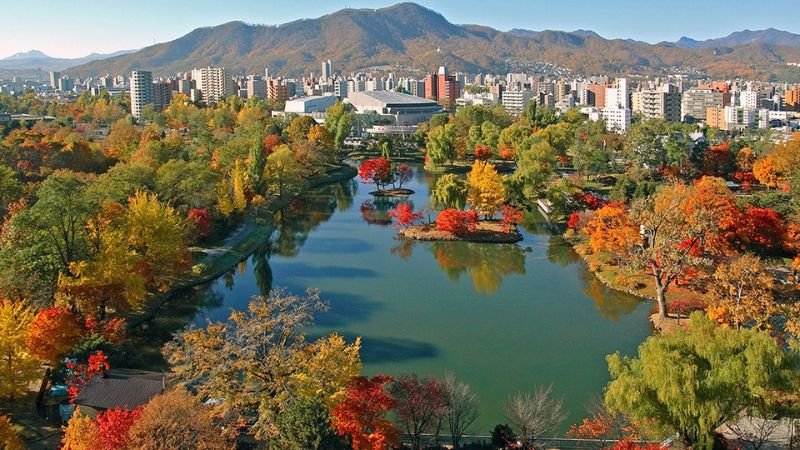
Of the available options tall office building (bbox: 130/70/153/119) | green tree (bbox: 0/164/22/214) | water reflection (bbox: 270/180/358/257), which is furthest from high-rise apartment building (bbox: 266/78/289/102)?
green tree (bbox: 0/164/22/214)

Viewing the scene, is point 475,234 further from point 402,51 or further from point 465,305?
point 402,51

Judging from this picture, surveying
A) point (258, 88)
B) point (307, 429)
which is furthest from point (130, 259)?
point (258, 88)

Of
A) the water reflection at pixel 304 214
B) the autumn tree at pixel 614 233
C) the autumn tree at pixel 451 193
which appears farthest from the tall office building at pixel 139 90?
the autumn tree at pixel 614 233

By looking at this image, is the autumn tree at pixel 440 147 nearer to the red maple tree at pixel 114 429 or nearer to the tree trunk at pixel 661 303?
the tree trunk at pixel 661 303

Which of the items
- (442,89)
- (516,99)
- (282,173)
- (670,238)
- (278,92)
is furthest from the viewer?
(442,89)

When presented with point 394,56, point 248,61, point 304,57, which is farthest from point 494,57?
point 248,61

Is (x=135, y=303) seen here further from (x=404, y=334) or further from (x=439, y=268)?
(x=439, y=268)
